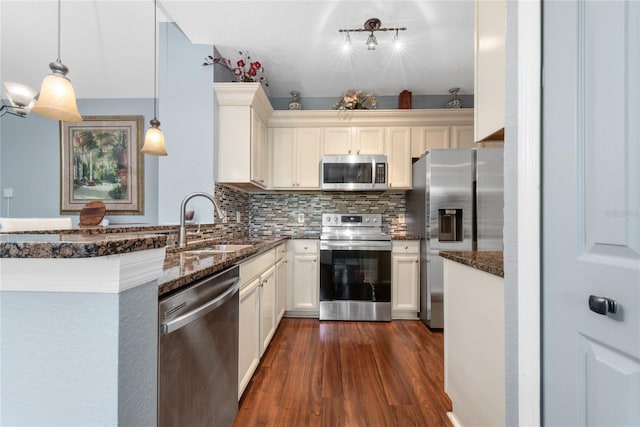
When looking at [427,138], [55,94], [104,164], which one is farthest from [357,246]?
[104,164]

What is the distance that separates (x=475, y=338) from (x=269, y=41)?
2613 mm

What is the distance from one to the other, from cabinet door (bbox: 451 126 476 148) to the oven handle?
1.43m

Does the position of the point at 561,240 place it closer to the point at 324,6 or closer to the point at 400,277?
the point at 324,6

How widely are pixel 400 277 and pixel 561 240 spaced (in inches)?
95.3

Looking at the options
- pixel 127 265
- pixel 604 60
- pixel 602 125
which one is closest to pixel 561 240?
pixel 602 125

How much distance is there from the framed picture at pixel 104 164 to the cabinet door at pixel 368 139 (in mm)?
2709

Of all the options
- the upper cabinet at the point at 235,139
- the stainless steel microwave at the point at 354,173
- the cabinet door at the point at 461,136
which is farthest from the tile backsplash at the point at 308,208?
the upper cabinet at the point at 235,139

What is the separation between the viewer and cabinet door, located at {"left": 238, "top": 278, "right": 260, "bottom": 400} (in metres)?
1.62

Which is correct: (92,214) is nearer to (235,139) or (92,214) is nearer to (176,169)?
(176,169)

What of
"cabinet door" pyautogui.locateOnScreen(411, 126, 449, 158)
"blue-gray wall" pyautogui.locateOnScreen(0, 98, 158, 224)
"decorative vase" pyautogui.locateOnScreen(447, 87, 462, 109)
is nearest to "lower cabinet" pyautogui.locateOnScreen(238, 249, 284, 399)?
"cabinet door" pyautogui.locateOnScreen(411, 126, 449, 158)

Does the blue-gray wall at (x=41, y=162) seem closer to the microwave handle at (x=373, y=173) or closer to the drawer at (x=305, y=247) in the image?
the drawer at (x=305, y=247)

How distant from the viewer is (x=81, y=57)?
2990 millimetres

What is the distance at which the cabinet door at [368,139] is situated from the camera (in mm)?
3363

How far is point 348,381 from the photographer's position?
1880 millimetres
